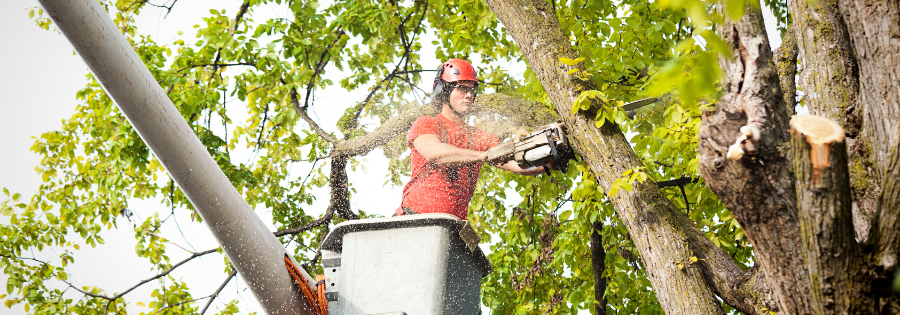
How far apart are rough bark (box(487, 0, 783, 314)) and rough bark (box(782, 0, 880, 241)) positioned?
0.49 meters

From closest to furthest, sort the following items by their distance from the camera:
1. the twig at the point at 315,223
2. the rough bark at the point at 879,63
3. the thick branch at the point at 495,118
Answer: the rough bark at the point at 879,63 → the thick branch at the point at 495,118 → the twig at the point at 315,223

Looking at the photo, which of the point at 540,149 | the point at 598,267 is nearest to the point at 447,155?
the point at 540,149

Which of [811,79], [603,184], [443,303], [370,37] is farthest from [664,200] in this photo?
[370,37]

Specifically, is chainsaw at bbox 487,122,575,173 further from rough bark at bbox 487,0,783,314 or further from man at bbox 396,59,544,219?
rough bark at bbox 487,0,783,314

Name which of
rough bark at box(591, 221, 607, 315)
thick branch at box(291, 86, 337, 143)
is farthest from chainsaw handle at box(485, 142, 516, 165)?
thick branch at box(291, 86, 337, 143)

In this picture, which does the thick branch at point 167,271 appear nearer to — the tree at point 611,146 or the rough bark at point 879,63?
the tree at point 611,146

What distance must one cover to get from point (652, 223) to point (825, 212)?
3.53 ft

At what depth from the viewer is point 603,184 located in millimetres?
2822

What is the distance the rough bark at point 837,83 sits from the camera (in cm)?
218

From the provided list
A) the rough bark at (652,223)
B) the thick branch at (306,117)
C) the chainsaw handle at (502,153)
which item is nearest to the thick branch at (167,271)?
the thick branch at (306,117)

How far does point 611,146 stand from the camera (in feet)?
9.23

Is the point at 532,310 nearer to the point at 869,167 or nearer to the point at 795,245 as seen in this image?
the point at 869,167

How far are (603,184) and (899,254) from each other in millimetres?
1319

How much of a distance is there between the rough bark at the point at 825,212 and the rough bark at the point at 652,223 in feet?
2.48
